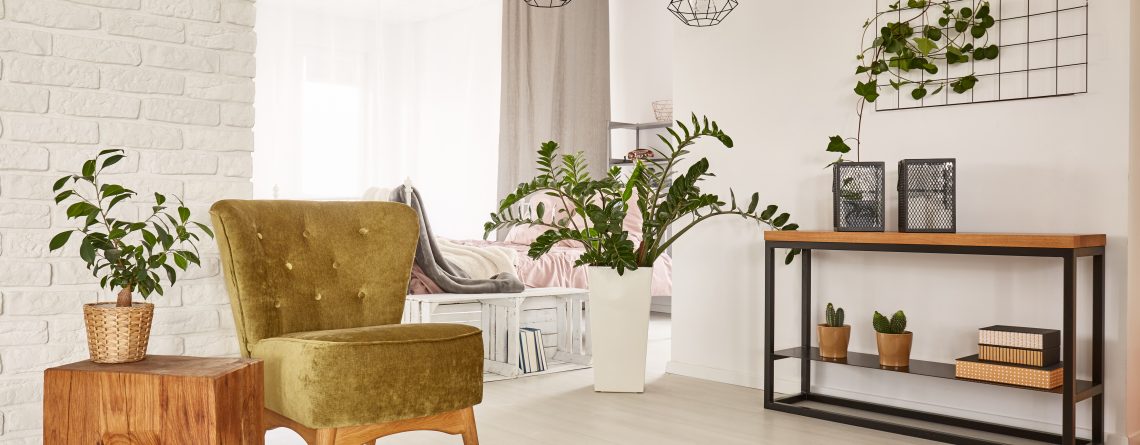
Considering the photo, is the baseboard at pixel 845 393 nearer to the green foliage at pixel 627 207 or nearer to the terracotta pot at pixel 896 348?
the terracotta pot at pixel 896 348

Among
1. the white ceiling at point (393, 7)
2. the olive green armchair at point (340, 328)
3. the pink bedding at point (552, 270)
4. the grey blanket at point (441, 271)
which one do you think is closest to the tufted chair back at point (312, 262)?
the olive green armchair at point (340, 328)

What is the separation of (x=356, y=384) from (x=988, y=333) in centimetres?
201

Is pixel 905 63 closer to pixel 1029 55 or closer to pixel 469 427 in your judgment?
pixel 1029 55

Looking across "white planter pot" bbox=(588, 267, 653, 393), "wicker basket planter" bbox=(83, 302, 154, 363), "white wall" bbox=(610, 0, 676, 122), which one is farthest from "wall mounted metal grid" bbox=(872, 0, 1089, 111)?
"white wall" bbox=(610, 0, 676, 122)

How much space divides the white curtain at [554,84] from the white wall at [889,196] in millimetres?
2737

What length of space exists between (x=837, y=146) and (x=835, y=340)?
721 millimetres

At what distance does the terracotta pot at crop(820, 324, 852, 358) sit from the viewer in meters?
3.37

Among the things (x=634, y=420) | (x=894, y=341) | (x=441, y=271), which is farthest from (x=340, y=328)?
(x=894, y=341)

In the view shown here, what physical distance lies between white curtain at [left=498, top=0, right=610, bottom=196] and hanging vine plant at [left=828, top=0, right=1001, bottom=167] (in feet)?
11.7

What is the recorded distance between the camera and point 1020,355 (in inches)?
112

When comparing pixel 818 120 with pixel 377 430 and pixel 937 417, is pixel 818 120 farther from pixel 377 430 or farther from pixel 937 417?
pixel 377 430

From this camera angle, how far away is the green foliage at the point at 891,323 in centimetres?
319

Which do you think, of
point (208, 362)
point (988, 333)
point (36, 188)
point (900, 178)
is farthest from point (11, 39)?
point (988, 333)

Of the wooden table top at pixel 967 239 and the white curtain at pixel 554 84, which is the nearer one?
the wooden table top at pixel 967 239
